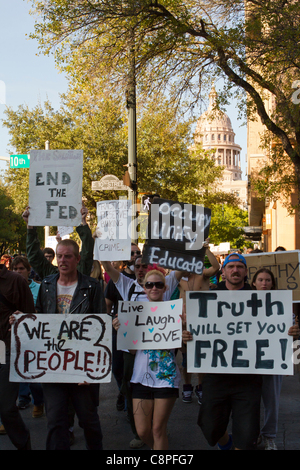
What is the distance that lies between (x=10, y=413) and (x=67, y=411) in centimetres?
50

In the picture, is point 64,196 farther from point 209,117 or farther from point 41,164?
point 209,117

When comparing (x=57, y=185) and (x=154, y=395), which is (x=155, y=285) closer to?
(x=154, y=395)

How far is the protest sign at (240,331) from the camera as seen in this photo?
13.7ft

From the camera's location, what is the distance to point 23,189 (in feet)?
81.3

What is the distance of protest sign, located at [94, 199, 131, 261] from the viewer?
21.4 feet

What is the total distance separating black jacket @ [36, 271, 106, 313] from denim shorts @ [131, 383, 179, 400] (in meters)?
0.67

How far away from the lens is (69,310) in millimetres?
4258

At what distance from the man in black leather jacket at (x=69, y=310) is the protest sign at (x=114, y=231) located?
6.85 feet

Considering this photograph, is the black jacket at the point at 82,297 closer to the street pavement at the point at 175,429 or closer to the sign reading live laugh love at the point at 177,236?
the sign reading live laugh love at the point at 177,236

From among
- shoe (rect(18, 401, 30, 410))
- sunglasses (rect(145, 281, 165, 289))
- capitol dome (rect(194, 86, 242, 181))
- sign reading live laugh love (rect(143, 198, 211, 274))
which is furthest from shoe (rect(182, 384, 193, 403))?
capitol dome (rect(194, 86, 242, 181))

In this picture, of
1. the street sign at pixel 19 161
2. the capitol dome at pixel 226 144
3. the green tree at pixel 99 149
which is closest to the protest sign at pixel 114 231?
the street sign at pixel 19 161

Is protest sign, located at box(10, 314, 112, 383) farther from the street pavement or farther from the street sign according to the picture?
the street sign

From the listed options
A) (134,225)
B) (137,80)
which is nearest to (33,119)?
(137,80)

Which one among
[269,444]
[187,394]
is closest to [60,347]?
[269,444]
